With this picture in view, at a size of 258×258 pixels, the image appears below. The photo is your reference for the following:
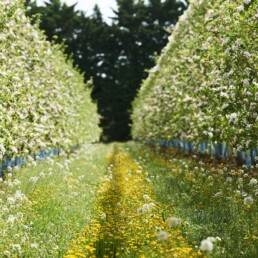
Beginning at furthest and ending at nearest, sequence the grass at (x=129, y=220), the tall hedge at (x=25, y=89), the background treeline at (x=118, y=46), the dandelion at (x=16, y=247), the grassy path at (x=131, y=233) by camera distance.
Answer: the background treeline at (x=118, y=46) → the tall hedge at (x=25, y=89) → the grass at (x=129, y=220) → the grassy path at (x=131, y=233) → the dandelion at (x=16, y=247)

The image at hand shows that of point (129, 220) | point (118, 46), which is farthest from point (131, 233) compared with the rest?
point (118, 46)

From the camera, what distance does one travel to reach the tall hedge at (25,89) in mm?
12258

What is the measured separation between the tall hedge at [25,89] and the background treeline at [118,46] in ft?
171

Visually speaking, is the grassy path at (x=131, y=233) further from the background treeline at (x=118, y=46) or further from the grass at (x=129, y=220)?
the background treeline at (x=118, y=46)

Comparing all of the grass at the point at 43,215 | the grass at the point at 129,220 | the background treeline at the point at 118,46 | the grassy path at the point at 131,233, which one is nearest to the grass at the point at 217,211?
the grass at the point at 129,220

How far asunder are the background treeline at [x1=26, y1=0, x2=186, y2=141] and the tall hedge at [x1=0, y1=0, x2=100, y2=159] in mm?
52038

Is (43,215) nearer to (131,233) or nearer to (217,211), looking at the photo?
(131,233)

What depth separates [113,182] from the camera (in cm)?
1475

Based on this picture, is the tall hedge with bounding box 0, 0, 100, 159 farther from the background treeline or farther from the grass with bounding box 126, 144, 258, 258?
the background treeline

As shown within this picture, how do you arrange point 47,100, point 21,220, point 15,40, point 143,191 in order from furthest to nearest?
point 47,100 → point 15,40 → point 143,191 → point 21,220

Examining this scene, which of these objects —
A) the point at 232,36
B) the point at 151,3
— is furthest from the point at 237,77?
the point at 151,3

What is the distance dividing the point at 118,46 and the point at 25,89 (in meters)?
70.0

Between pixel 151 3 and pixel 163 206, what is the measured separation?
75.8m

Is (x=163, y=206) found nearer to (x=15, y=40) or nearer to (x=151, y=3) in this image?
(x=15, y=40)
